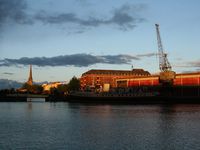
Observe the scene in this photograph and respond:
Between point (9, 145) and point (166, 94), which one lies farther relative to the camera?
point (166, 94)

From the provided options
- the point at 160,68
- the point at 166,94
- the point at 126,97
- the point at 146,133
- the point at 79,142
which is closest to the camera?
the point at 79,142

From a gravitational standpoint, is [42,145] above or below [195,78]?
below

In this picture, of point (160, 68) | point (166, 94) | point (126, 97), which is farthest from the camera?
point (160, 68)

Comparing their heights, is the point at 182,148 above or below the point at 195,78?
below

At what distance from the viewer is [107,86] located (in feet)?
586

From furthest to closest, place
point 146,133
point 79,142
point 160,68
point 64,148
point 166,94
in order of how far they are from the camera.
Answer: point 160,68, point 166,94, point 146,133, point 79,142, point 64,148

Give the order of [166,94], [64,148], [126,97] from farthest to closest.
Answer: [166,94] → [126,97] → [64,148]

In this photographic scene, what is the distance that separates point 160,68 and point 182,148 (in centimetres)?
14453

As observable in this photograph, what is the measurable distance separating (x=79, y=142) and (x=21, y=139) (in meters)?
5.88

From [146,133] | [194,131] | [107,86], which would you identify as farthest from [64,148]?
[107,86]

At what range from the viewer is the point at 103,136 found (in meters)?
39.7

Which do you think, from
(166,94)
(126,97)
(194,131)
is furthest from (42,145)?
(166,94)

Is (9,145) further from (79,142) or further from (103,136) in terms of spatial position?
(103,136)

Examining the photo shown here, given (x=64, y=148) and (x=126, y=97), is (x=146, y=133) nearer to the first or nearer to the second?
(x=64, y=148)
